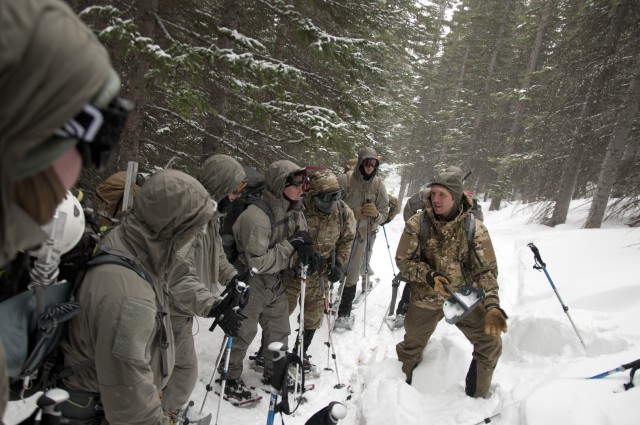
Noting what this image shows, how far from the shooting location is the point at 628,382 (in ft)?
9.81

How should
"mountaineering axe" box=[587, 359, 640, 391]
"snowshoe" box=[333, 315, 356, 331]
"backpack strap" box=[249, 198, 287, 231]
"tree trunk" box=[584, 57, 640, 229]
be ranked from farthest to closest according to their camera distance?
"tree trunk" box=[584, 57, 640, 229]
"snowshoe" box=[333, 315, 356, 331]
"backpack strap" box=[249, 198, 287, 231]
"mountaineering axe" box=[587, 359, 640, 391]

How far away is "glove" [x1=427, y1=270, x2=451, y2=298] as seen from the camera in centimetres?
418

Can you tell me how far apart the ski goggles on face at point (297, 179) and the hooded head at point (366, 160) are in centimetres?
272

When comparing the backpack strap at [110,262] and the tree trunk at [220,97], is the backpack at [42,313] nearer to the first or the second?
the backpack strap at [110,262]

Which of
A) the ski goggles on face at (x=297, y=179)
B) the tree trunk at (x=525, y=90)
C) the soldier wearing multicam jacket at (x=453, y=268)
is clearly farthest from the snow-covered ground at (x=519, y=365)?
the tree trunk at (x=525, y=90)

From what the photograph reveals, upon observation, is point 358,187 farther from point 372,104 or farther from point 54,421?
point 54,421

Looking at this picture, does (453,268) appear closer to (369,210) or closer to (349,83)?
(369,210)

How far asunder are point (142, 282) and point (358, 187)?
575 cm

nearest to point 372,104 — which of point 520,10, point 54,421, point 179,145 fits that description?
point 179,145

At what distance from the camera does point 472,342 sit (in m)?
4.43

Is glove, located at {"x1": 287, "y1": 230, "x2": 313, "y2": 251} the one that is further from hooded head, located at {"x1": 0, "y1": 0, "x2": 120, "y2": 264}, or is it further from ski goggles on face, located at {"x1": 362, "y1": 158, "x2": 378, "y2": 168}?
hooded head, located at {"x1": 0, "y1": 0, "x2": 120, "y2": 264}

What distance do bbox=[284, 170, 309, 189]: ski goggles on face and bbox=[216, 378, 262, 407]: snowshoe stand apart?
275 centimetres

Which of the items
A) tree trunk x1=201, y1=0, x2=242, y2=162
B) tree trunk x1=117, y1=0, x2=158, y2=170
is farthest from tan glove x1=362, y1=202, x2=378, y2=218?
tree trunk x1=117, y1=0, x2=158, y2=170

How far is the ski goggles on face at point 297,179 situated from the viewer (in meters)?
4.48
